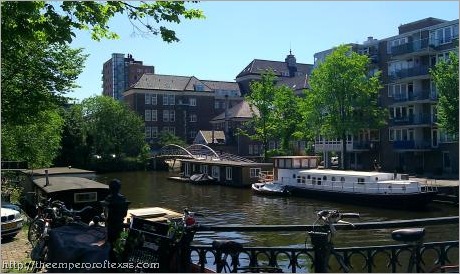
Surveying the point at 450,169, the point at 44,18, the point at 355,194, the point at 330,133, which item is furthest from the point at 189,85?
the point at 44,18

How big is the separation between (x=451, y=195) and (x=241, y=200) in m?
17.4

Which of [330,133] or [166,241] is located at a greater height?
[330,133]

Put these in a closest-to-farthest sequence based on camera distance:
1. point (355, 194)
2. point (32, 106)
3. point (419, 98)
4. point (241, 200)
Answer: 1. point (32, 106)
2. point (355, 194)
3. point (241, 200)
4. point (419, 98)

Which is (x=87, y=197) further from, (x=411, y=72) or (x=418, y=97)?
(x=411, y=72)

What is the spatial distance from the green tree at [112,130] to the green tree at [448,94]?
54.6 meters

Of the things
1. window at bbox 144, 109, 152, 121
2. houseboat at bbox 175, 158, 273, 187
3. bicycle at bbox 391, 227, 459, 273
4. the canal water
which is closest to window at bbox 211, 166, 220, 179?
houseboat at bbox 175, 158, 273, 187

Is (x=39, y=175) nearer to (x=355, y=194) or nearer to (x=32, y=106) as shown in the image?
(x=32, y=106)

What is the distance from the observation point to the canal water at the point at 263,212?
78.6ft

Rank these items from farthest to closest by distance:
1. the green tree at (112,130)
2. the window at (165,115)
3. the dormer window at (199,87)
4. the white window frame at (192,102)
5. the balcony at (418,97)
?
the dormer window at (199,87)
the white window frame at (192,102)
the window at (165,115)
the green tree at (112,130)
the balcony at (418,97)

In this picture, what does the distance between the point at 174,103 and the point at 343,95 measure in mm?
55227

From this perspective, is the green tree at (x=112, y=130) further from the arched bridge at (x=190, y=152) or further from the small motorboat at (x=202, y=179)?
the small motorboat at (x=202, y=179)

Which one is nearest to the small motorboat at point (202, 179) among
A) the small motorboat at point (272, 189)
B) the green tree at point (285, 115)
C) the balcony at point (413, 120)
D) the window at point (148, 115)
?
the green tree at point (285, 115)

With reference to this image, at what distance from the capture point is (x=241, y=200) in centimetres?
4316

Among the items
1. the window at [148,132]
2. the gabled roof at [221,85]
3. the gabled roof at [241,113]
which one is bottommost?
the window at [148,132]
